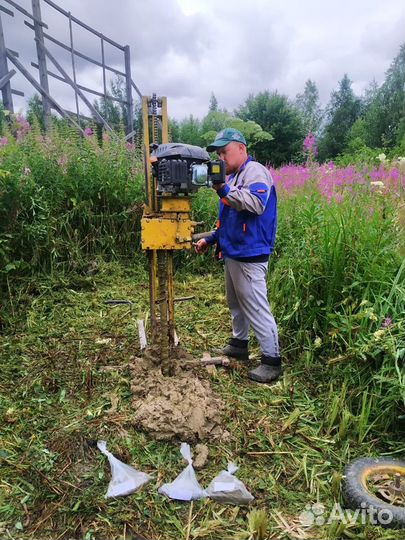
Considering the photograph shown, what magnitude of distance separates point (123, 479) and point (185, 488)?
31 cm

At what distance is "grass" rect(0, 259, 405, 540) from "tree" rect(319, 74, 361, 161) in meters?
24.4

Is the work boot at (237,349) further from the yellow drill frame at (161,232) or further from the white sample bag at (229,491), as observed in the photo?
the white sample bag at (229,491)

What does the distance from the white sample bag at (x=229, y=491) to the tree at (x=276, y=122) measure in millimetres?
19632

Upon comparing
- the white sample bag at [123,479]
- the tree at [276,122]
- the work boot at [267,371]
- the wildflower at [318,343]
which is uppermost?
the tree at [276,122]

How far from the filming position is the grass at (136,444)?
181 cm

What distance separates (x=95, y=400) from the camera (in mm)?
2660

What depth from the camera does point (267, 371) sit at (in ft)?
9.67

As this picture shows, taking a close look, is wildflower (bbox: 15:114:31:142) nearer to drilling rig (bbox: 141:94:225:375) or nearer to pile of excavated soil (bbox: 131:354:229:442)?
drilling rig (bbox: 141:94:225:375)

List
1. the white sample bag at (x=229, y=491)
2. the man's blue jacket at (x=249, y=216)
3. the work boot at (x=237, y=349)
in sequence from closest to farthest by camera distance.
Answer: the white sample bag at (x=229, y=491)
the man's blue jacket at (x=249, y=216)
the work boot at (x=237, y=349)

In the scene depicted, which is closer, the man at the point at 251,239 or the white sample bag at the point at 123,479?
the white sample bag at the point at 123,479

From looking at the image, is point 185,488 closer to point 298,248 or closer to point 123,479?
point 123,479

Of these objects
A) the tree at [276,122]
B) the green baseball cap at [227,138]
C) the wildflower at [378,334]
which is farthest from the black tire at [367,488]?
the tree at [276,122]

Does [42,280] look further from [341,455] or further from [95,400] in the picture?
[341,455]

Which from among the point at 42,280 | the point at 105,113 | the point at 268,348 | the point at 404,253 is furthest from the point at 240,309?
the point at 105,113
